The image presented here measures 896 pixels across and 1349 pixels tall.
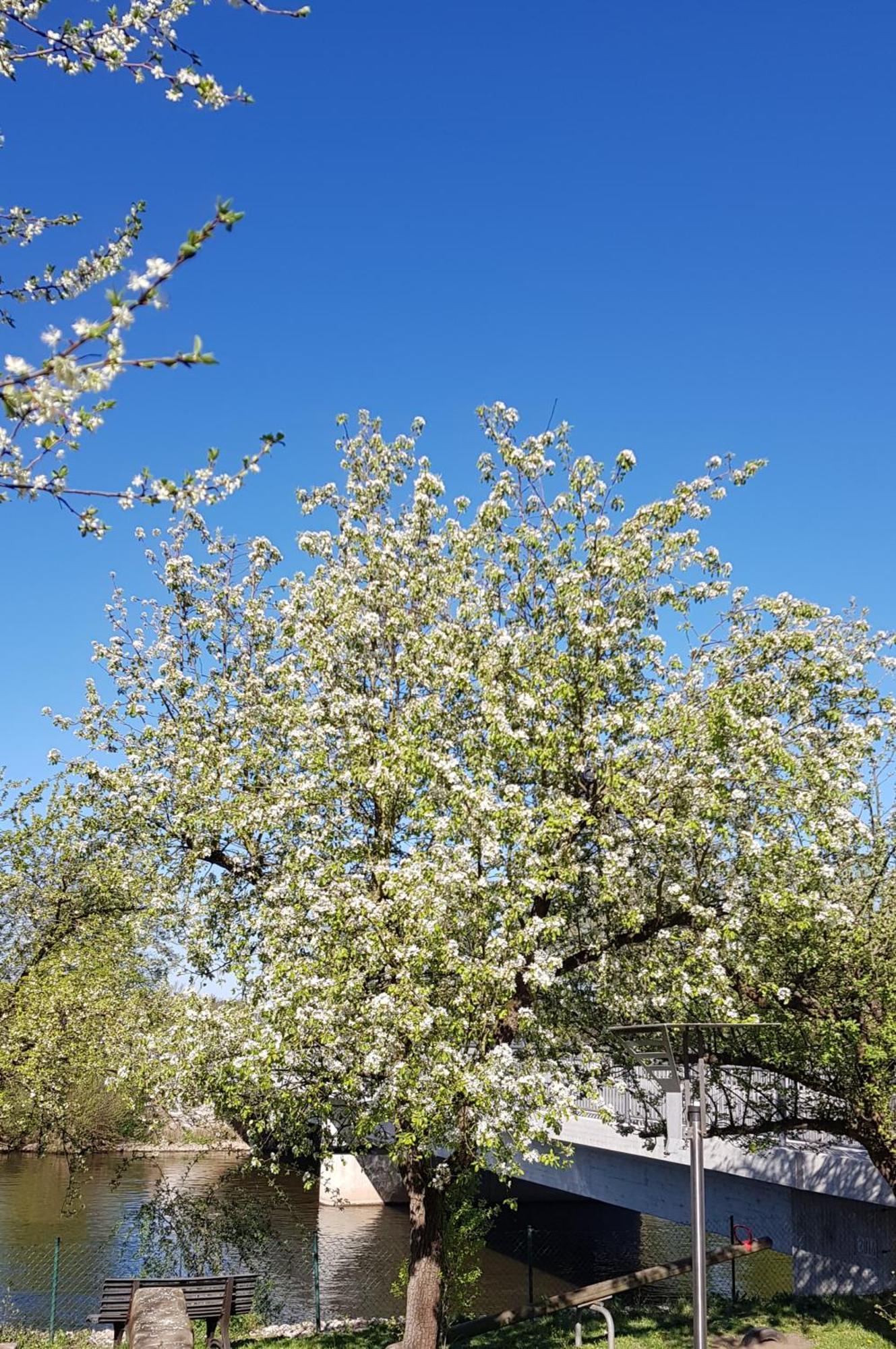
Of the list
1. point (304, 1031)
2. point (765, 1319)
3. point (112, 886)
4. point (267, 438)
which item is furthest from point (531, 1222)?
point (267, 438)

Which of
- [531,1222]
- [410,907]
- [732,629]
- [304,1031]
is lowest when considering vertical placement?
[531,1222]

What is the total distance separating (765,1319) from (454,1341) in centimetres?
521

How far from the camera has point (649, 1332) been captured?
17.3 m

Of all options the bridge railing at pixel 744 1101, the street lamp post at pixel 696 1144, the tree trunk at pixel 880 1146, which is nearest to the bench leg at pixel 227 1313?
the bridge railing at pixel 744 1101

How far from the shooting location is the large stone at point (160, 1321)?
1323cm

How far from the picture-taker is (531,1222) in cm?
4088

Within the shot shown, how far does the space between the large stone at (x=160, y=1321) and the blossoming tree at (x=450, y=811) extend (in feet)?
7.83

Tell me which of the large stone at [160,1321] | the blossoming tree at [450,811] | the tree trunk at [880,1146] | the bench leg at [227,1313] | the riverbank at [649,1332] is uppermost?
the blossoming tree at [450,811]

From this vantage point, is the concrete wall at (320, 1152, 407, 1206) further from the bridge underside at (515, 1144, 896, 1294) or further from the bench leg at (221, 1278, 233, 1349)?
the bench leg at (221, 1278, 233, 1349)

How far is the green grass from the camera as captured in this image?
16.1m

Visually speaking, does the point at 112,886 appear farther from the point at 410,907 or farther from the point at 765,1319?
the point at 765,1319

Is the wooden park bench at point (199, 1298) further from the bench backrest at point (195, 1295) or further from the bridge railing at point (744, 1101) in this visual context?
the bridge railing at point (744, 1101)

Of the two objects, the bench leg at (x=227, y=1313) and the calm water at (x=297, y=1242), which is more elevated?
the bench leg at (x=227, y=1313)

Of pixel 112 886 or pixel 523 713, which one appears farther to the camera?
pixel 112 886
